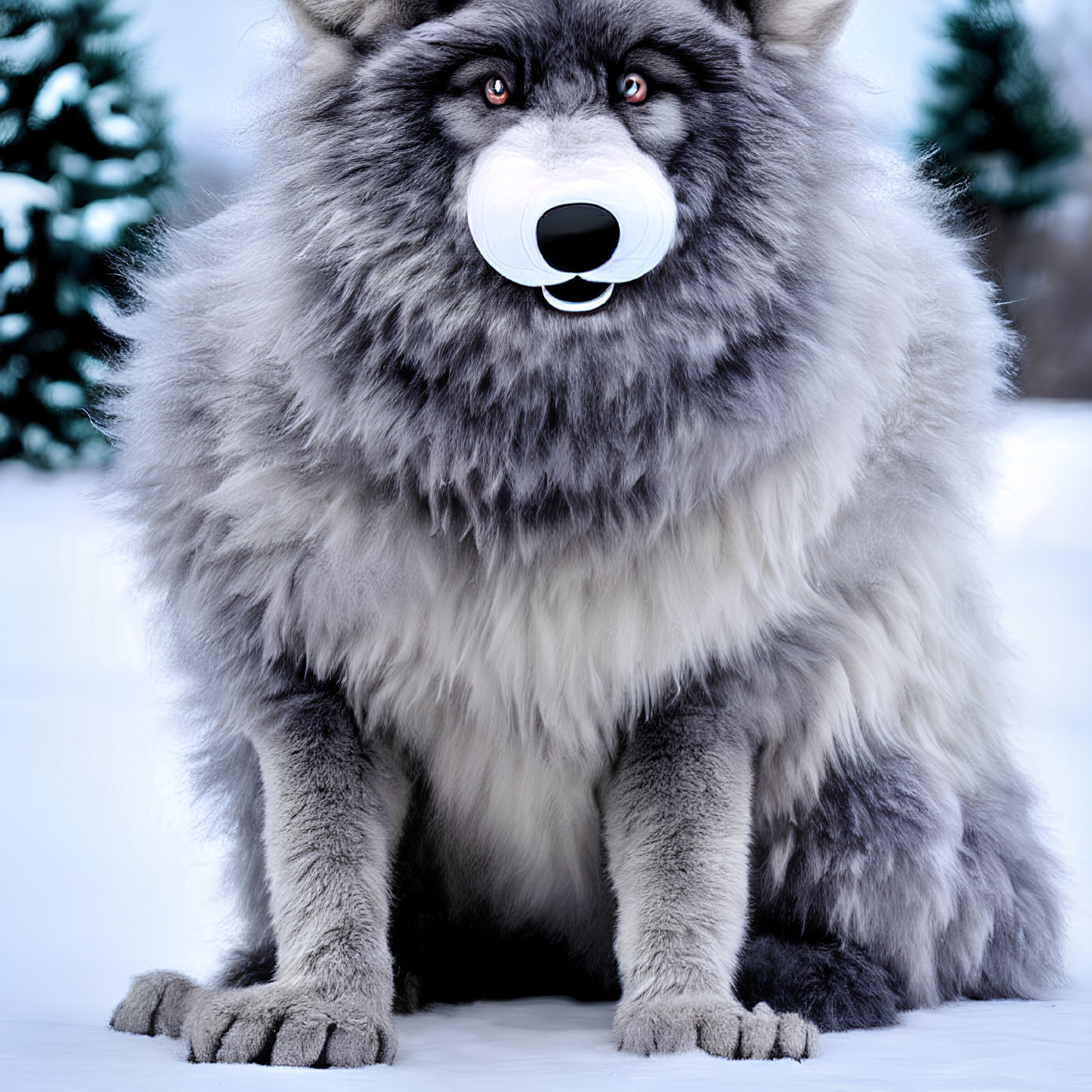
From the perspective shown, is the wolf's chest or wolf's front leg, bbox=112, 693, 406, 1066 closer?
wolf's front leg, bbox=112, 693, 406, 1066

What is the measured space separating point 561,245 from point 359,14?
0.37 m

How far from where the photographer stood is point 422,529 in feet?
4.91

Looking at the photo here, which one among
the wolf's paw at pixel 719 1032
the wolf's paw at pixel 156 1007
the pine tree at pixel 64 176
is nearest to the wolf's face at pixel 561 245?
the wolf's paw at pixel 719 1032

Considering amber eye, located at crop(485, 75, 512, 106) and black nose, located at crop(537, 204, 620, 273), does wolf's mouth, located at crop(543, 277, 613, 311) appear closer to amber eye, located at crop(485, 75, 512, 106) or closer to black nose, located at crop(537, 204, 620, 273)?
black nose, located at crop(537, 204, 620, 273)

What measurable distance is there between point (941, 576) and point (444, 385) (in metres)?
0.67

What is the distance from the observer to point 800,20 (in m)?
1.50

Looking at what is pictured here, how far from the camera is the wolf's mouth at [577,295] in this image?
54.0 inches

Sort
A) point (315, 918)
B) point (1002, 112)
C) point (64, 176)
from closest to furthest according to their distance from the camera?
point (315, 918), point (64, 176), point (1002, 112)

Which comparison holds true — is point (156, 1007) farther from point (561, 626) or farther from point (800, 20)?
point (800, 20)

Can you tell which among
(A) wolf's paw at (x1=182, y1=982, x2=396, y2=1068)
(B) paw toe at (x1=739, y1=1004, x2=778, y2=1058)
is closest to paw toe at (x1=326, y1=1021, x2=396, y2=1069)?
(A) wolf's paw at (x1=182, y1=982, x2=396, y2=1068)

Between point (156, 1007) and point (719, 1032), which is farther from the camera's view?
point (156, 1007)

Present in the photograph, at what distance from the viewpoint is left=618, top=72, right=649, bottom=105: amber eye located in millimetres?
1387

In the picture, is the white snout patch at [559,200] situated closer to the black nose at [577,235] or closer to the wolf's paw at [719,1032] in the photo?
the black nose at [577,235]

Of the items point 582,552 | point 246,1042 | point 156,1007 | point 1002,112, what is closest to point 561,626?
point 582,552
